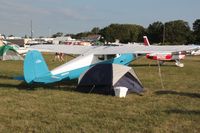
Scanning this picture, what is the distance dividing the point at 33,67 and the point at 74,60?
186cm

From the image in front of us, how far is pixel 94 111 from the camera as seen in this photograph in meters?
9.72

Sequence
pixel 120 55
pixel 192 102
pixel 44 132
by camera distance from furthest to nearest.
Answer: pixel 120 55 < pixel 192 102 < pixel 44 132

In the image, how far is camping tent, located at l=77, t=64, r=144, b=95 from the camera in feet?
40.9

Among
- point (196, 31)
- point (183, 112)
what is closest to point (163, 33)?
point (196, 31)

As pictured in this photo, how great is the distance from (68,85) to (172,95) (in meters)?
4.28

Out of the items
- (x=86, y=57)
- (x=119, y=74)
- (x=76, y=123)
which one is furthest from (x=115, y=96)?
(x=76, y=123)

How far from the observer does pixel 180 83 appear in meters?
16.4

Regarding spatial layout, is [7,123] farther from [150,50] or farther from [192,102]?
[150,50]

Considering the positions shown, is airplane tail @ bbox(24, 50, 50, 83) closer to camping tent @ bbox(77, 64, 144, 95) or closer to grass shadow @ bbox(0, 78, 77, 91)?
grass shadow @ bbox(0, 78, 77, 91)


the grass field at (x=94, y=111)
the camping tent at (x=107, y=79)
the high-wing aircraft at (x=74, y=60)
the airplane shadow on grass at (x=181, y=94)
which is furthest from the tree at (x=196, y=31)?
the grass field at (x=94, y=111)

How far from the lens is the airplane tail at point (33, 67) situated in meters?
12.4

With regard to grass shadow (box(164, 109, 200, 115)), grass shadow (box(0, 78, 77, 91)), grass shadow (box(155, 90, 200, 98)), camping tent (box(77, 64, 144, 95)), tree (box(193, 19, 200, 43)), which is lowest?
grass shadow (box(155, 90, 200, 98))

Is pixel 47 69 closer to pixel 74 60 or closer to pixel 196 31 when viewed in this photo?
pixel 74 60

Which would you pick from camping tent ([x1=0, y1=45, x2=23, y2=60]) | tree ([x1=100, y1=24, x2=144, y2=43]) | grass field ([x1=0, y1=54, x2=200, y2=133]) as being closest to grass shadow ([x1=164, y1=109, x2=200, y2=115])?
grass field ([x1=0, y1=54, x2=200, y2=133])
